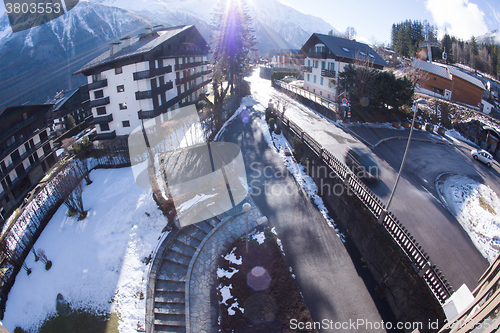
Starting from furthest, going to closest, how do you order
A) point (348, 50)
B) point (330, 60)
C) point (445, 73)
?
point (445, 73)
point (348, 50)
point (330, 60)

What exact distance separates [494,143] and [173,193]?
3478 centimetres

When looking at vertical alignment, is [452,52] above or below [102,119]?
above

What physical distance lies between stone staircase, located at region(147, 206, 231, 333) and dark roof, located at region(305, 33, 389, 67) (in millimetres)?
33526

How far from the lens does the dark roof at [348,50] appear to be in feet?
120

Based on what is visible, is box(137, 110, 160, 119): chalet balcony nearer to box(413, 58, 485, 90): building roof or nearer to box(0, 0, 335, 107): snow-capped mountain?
box(413, 58, 485, 90): building roof

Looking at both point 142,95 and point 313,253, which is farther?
point 142,95

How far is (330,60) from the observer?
128 ft

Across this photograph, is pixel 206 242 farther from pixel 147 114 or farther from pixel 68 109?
pixel 68 109

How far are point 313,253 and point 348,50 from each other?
37.8 meters

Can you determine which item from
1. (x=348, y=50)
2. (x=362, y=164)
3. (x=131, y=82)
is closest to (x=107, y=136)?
(x=131, y=82)

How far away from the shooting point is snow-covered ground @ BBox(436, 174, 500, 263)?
13.2m

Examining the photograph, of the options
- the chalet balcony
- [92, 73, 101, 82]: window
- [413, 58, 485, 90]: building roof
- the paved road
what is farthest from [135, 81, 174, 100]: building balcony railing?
[413, 58, 485, 90]: building roof

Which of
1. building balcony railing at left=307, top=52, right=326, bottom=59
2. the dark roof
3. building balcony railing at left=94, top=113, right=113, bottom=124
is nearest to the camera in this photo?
building balcony railing at left=94, top=113, right=113, bottom=124

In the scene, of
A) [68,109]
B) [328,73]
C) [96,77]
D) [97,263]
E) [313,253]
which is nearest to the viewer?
[313,253]
